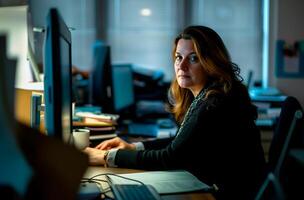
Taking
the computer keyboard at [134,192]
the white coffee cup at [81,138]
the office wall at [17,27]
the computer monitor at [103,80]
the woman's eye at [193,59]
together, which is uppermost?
the office wall at [17,27]

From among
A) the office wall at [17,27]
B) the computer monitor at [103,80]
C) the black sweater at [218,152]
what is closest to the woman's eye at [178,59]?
the black sweater at [218,152]

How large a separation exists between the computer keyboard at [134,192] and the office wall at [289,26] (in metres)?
3.00

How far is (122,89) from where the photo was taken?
3502 mm

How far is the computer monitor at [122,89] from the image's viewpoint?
3.32 meters

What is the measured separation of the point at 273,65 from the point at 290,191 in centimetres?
287

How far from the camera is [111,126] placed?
2344 mm

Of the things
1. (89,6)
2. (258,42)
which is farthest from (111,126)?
(258,42)

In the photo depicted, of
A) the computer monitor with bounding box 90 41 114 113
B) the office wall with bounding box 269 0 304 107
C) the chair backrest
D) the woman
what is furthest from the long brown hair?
the office wall with bounding box 269 0 304 107

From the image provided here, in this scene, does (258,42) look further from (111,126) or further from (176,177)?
(176,177)

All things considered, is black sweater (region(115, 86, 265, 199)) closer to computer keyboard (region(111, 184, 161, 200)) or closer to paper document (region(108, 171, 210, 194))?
paper document (region(108, 171, 210, 194))

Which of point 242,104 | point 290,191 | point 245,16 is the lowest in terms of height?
point 290,191

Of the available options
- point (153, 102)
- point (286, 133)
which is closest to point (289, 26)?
point (153, 102)

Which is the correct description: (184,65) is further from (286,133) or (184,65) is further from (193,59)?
(286,133)

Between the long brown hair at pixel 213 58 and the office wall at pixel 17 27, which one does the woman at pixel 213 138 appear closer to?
the long brown hair at pixel 213 58
